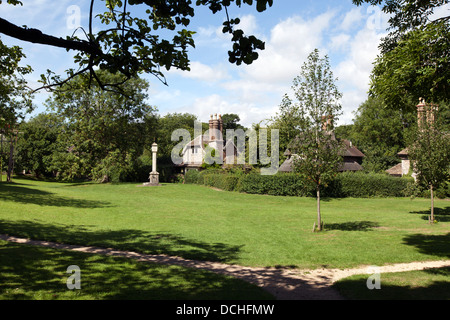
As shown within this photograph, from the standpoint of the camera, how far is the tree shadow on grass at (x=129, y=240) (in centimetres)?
1035

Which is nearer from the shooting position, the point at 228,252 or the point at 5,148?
the point at 228,252

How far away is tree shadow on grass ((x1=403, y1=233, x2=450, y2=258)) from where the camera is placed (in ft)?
35.0

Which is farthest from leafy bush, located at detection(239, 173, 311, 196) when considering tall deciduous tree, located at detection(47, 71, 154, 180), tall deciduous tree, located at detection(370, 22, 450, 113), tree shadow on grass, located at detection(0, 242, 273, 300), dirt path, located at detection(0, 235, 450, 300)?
tree shadow on grass, located at detection(0, 242, 273, 300)

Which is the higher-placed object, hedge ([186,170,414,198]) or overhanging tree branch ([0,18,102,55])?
overhanging tree branch ([0,18,102,55])

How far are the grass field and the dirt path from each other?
1.33 ft

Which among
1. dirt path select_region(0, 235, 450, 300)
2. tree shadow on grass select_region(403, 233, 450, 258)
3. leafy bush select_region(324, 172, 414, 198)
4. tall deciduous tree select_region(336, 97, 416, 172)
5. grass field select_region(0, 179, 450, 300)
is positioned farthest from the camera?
tall deciduous tree select_region(336, 97, 416, 172)

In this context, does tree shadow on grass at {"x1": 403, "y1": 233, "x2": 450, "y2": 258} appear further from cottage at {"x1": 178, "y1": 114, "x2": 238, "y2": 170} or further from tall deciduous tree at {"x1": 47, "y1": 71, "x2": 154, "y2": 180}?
cottage at {"x1": 178, "y1": 114, "x2": 238, "y2": 170}

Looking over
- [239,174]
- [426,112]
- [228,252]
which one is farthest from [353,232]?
[239,174]

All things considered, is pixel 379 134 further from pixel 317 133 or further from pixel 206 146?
pixel 317 133

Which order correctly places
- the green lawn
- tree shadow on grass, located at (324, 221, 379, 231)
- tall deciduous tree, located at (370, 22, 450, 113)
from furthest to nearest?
tree shadow on grass, located at (324, 221, 379, 231), the green lawn, tall deciduous tree, located at (370, 22, 450, 113)

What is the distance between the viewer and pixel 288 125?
14.7 meters

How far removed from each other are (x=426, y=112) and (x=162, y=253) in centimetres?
1747

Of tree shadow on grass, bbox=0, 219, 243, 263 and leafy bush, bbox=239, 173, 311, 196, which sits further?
leafy bush, bbox=239, 173, 311, 196
